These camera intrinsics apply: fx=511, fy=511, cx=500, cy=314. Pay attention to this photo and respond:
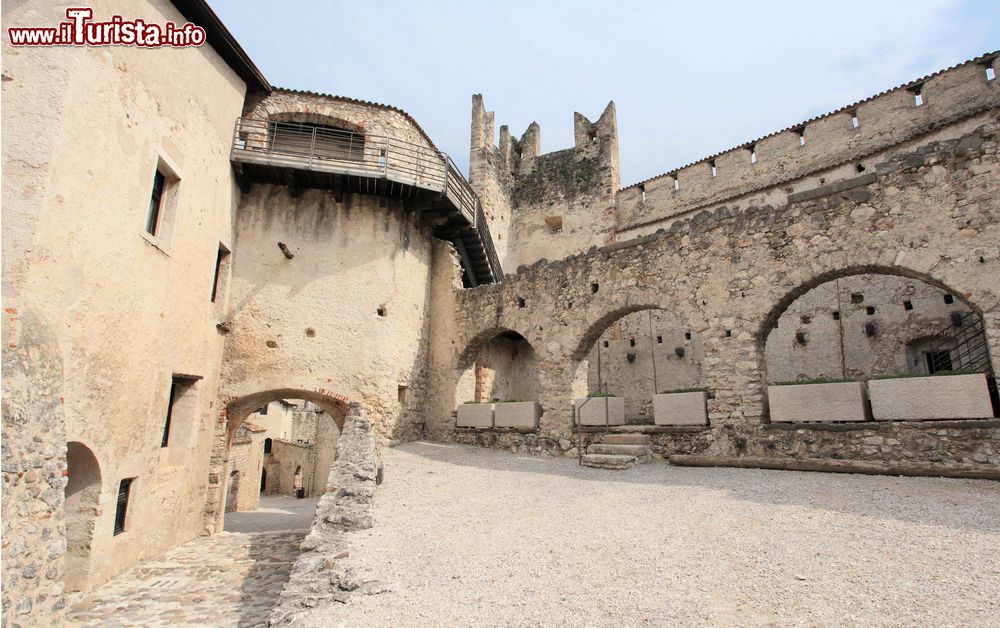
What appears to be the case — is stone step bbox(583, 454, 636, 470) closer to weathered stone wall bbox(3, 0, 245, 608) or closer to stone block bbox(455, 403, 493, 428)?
stone block bbox(455, 403, 493, 428)

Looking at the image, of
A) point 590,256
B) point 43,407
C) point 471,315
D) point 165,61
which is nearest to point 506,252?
point 471,315

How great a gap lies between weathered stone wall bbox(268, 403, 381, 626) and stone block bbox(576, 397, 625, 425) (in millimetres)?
4382

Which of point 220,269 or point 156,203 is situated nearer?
point 156,203

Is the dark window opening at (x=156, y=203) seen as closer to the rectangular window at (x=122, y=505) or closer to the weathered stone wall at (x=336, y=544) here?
the rectangular window at (x=122, y=505)

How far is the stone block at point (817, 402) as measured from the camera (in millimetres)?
7473

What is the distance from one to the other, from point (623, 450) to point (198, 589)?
21.8 ft

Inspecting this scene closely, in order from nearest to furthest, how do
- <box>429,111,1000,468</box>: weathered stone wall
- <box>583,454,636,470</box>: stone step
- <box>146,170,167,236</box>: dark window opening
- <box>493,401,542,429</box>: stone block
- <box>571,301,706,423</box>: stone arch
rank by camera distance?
1. <box>429,111,1000,468</box>: weathered stone wall
2. <box>146,170,167,236</box>: dark window opening
3. <box>583,454,636,470</box>: stone step
4. <box>493,401,542,429</box>: stone block
5. <box>571,301,706,423</box>: stone arch

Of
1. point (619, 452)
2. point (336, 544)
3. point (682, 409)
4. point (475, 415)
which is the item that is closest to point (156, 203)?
point (336, 544)

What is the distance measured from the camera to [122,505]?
7.68 metres

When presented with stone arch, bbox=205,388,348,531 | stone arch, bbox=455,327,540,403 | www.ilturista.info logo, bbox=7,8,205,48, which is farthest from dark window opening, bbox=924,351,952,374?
www.ilturista.info logo, bbox=7,8,205,48

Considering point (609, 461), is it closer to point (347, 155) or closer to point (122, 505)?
point (122, 505)

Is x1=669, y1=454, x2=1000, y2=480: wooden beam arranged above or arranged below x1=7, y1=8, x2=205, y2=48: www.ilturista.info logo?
below

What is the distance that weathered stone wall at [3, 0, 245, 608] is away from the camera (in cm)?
560

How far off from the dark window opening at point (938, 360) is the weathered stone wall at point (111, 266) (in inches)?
630
